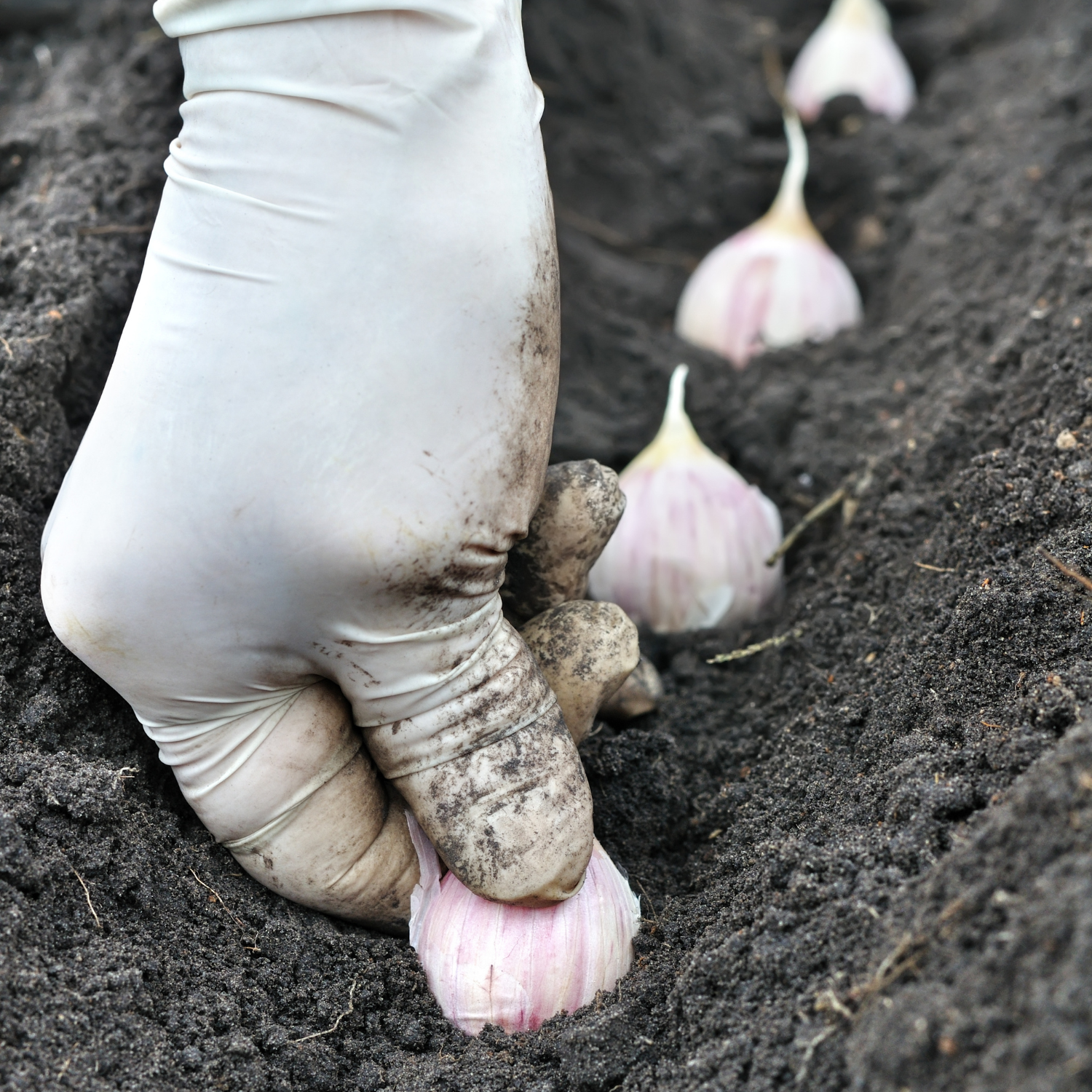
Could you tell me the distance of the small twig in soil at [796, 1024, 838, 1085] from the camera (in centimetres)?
80

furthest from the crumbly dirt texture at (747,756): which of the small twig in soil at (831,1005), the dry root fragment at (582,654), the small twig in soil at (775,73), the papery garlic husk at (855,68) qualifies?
the small twig in soil at (775,73)

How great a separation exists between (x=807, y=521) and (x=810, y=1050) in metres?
0.91

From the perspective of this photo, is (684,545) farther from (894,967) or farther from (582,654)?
(894,967)

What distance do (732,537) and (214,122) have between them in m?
0.92

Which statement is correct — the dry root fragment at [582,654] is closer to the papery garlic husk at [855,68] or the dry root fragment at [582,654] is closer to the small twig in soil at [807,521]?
the small twig in soil at [807,521]

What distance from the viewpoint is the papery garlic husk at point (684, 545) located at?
1560 millimetres

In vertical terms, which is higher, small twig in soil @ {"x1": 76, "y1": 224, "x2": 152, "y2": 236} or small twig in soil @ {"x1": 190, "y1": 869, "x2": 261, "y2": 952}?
small twig in soil @ {"x1": 76, "y1": 224, "x2": 152, "y2": 236}

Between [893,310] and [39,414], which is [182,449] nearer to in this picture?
[39,414]

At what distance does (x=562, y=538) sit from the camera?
118 centimetres

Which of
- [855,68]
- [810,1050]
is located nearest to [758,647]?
[810,1050]

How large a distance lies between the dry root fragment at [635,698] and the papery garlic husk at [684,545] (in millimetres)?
207

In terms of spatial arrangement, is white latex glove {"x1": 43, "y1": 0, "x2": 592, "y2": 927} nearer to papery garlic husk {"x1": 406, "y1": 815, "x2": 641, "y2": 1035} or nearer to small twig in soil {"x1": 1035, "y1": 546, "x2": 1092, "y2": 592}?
papery garlic husk {"x1": 406, "y1": 815, "x2": 641, "y2": 1035}

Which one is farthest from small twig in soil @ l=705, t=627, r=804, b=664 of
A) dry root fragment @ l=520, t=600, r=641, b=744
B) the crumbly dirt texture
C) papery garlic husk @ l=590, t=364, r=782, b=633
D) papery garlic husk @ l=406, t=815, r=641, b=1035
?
papery garlic husk @ l=406, t=815, r=641, b=1035

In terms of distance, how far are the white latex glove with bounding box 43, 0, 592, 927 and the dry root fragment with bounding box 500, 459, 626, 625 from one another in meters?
0.12
